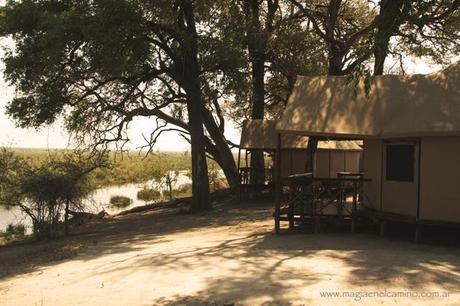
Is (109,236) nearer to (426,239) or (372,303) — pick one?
(426,239)

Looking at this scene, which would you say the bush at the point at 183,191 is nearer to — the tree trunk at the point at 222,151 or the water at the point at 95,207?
the water at the point at 95,207

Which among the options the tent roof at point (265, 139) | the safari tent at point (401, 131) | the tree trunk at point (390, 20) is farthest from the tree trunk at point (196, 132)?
the tree trunk at point (390, 20)

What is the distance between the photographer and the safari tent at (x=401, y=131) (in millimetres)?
12102

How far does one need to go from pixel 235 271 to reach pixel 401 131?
5.50 m

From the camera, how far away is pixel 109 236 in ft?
57.5

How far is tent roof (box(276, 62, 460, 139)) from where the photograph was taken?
1230 cm

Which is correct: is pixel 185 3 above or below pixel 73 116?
above

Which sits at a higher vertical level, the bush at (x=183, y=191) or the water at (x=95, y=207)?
the bush at (x=183, y=191)

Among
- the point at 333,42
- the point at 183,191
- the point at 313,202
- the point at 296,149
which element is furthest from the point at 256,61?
the point at 183,191

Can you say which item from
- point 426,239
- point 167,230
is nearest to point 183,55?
point 167,230

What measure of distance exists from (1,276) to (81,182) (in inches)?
278

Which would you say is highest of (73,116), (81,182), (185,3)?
(185,3)

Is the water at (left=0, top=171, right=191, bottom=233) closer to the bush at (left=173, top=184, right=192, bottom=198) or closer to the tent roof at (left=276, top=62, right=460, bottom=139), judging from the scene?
the bush at (left=173, top=184, right=192, bottom=198)

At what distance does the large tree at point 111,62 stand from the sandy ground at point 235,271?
22.2 ft
